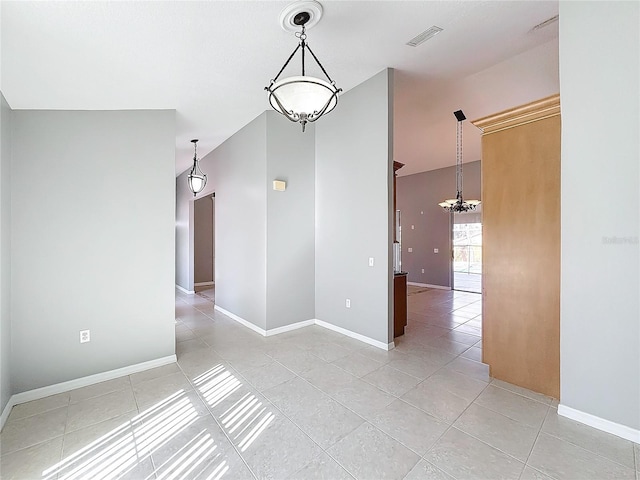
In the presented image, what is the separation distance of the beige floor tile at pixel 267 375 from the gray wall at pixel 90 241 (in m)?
1.07

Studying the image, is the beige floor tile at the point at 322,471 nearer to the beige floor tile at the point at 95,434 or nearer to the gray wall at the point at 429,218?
the beige floor tile at the point at 95,434

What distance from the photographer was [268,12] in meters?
2.23

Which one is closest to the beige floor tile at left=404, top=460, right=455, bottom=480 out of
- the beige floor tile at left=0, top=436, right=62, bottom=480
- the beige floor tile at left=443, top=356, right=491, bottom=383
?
the beige floor tile at left=443, top=356, right=491, bottom=383

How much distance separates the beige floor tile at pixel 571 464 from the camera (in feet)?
5.30

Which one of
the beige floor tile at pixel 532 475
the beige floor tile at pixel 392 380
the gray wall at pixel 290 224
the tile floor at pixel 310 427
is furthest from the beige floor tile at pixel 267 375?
the beige floor tile at pixel 532 475

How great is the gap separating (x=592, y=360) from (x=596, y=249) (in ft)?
2.54

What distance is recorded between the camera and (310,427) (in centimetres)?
206

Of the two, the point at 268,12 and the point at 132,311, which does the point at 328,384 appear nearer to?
the point at 132,311

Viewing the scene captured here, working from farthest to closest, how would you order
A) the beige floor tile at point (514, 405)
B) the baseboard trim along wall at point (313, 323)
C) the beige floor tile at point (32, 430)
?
1. the baseboard trim along wall at point (313, 323)
2. the beige floor tile at point (514, 405)
3. the beige floor tile at point (32, 430)

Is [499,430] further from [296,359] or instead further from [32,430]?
[32,430]

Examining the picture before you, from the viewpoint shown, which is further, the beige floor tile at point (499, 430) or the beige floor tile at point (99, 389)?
the beige floor tile at point (99, 389)

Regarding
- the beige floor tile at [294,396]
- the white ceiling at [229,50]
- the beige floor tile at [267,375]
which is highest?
the white ceiling at [229,50]

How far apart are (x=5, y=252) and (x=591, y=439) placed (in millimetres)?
4532

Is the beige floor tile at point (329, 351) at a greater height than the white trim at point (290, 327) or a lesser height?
lesser
